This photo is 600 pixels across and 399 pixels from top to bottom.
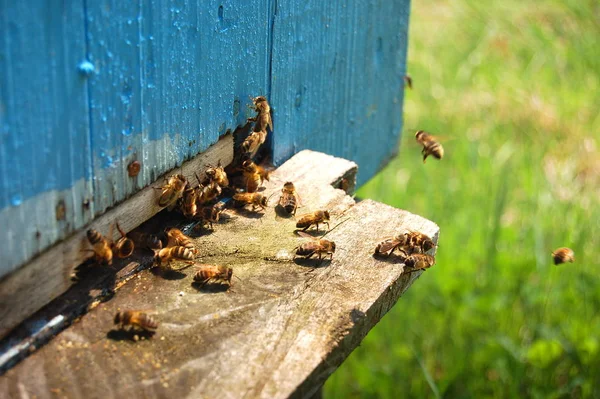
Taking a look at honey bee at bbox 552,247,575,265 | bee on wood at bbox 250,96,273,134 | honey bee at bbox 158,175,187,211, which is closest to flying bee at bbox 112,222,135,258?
honey bee at bbox 158,175,187,211

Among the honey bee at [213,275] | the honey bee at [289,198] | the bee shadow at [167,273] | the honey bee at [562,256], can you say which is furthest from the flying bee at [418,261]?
the honey bee at [562,256]

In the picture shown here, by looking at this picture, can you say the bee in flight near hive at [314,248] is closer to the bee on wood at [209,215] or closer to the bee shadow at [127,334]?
the bee on wood at [209,215]

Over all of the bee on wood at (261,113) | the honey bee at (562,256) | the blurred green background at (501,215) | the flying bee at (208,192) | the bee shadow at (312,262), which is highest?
the bee on wood at (261,113)

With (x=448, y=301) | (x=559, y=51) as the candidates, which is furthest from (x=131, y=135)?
(x=559, y=51)

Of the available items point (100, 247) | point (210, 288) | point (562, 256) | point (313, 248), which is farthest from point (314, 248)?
point (562, 256)

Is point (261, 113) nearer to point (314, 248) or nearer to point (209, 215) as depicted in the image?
point (209, 215)

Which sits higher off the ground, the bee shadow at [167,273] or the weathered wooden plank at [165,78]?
the weathered wooden plank at [165,78]

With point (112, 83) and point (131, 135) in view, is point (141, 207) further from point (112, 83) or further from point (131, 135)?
point (112, 83)
